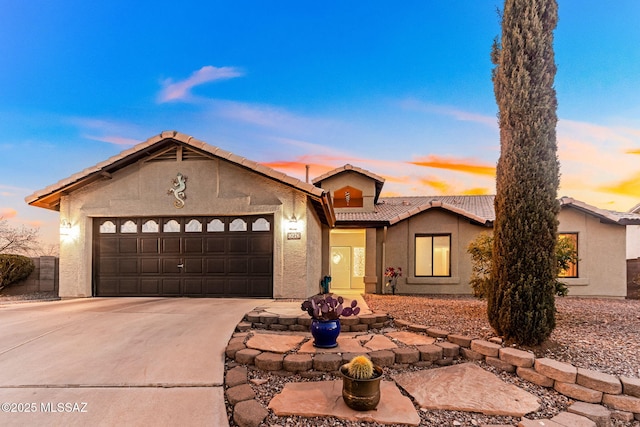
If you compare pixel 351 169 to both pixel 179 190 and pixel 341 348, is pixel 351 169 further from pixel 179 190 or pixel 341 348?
pixel 341 348

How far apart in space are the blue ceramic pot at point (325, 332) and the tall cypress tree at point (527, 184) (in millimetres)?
2485

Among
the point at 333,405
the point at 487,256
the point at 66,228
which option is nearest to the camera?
the point at 333,405

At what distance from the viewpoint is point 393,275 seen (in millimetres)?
11398

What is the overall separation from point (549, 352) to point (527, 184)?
2329 mm

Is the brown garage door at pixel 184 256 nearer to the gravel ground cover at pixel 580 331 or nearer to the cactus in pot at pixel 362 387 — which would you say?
the gravel ground cover at pixel 580 331

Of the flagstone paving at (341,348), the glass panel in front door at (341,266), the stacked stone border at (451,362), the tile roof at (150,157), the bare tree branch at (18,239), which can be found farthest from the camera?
the glass panel in front door at (341,266)

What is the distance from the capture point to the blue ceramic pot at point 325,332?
14.4 feet

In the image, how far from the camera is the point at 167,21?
8.58m

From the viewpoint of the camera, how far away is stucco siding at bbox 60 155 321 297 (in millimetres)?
8008

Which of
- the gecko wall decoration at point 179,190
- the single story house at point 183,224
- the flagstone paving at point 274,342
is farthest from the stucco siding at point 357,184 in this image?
the flagstone paving at point 274,342

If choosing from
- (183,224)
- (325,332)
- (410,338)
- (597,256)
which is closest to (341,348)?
(325,332)

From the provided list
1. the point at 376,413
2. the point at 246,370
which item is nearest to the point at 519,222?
the point at 376,413

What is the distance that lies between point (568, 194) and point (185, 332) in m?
14.0

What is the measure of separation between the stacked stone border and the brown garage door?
9.47 feet
